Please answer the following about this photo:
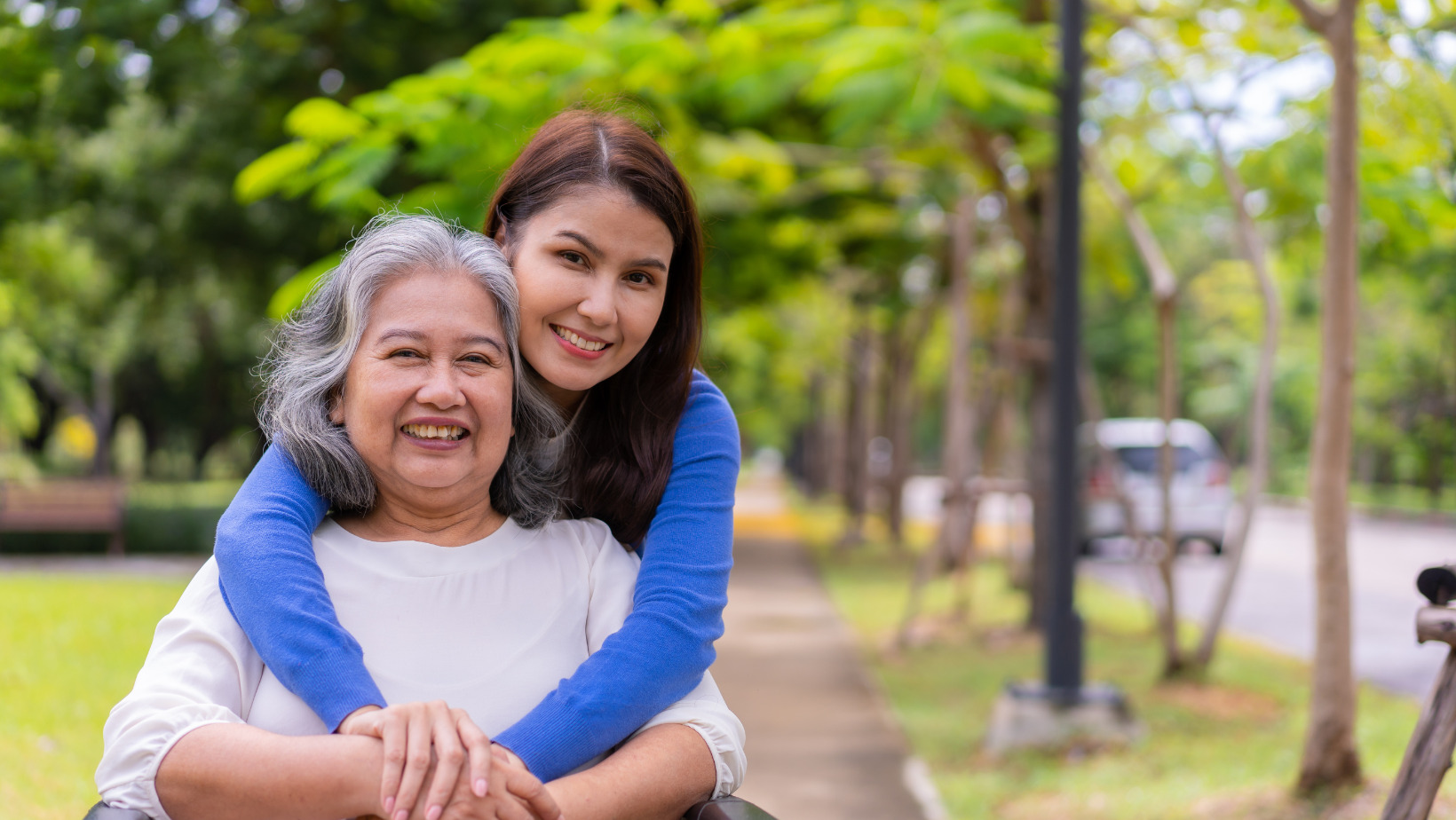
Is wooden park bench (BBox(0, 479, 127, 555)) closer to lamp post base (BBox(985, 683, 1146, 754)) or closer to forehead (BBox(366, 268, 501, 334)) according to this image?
lamp post base (BBox(985, 683, 1146, 754))

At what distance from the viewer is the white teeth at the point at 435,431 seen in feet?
6.26

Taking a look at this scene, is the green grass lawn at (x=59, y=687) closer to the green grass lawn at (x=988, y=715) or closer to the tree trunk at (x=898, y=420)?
the green grass lawn at (x=988, y=715)

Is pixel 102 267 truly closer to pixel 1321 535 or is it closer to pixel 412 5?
pixel 412 5

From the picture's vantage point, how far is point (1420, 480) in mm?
24422

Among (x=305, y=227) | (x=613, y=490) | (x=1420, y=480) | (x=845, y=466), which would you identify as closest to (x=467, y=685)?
(x=613, y=490)

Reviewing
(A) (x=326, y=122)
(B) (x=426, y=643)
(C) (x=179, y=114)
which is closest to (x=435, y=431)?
(B) (x=426, y=643)

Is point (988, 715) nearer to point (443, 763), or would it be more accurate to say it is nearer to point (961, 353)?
point (961, 353)

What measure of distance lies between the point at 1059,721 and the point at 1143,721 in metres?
0.77

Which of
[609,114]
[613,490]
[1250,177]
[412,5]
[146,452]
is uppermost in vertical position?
[412,5]

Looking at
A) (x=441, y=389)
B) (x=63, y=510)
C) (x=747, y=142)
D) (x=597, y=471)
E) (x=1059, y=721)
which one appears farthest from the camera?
(x=63, y=510)

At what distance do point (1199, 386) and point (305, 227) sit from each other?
37.7 metres

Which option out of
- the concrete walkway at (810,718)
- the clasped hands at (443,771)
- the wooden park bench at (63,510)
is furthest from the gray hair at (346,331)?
the wooden park bench at (63,510)

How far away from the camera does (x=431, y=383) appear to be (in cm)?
185

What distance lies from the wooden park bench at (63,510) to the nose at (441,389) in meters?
14.3
